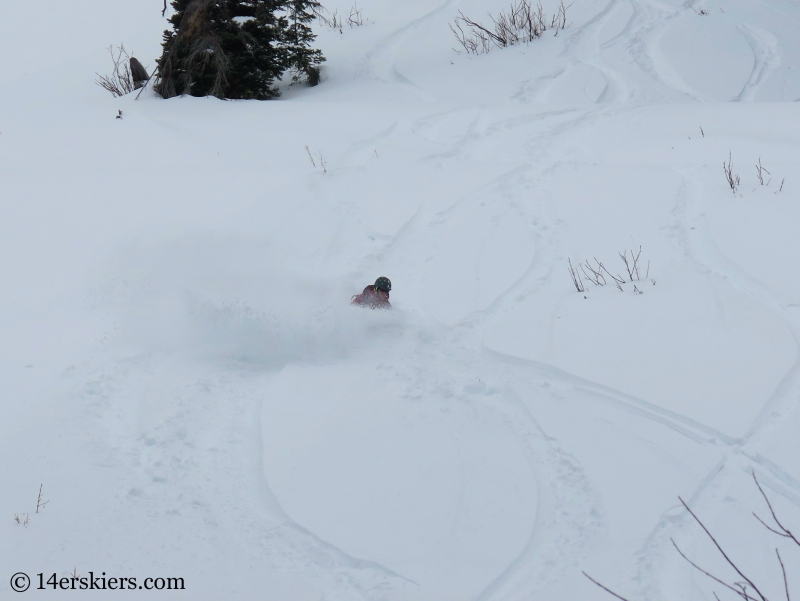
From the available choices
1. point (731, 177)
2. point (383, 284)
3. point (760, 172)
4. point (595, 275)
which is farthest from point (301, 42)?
point (760, 172)

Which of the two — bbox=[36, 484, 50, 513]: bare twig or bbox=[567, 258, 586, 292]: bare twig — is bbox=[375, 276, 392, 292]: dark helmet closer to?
bbox=[567, 258, 586, 292]: bare twig

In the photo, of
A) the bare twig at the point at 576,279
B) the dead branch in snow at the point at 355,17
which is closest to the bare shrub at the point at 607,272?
the bare twig at the point at 576,279

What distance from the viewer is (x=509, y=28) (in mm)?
11500

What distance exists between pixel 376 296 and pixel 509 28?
8085mm

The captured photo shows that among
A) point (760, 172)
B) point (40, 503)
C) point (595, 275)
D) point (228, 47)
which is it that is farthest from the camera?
point (228, 47)

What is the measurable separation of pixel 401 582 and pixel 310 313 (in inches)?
111

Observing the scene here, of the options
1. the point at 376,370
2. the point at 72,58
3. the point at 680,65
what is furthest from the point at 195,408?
the point at 72,58

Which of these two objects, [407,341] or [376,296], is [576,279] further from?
[376,296]

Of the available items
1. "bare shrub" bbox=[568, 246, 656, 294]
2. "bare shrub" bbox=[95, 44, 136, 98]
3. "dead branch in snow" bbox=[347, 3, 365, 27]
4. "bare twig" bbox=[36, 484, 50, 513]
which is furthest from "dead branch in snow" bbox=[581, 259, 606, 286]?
"dead branch in snow" bbox=[347, 3, 365, 27]

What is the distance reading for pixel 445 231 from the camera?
6.57 meters

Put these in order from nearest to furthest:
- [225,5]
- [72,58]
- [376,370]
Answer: [376,370]
[225,5]
[72,58]

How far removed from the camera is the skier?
5359mm

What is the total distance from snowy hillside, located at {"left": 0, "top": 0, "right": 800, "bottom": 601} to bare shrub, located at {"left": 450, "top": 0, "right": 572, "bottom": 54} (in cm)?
212

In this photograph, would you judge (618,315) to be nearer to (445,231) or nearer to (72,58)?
(445,231)
